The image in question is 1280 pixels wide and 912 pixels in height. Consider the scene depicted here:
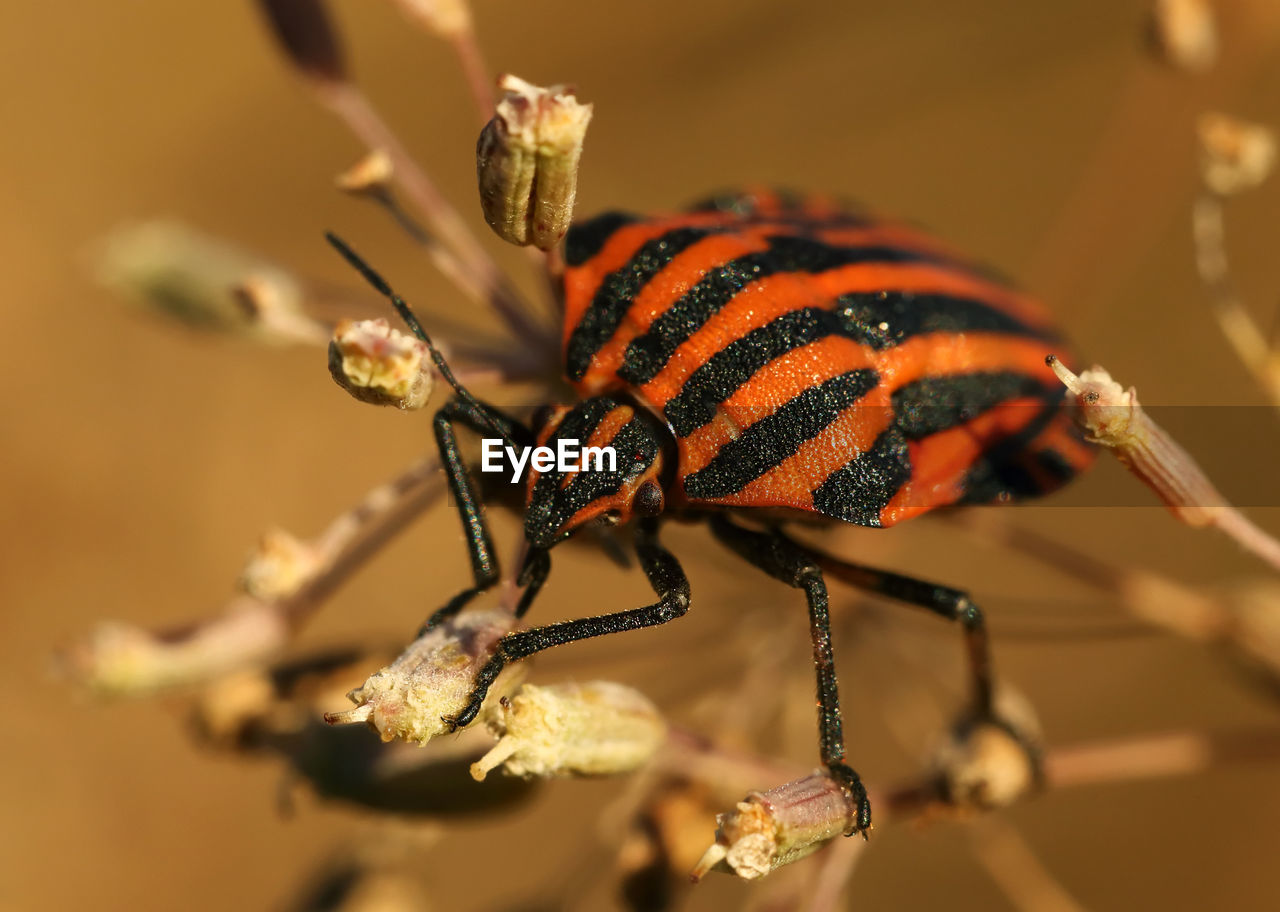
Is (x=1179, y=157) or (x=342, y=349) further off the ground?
(x=342, y=349)

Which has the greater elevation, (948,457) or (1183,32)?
(1183,32)

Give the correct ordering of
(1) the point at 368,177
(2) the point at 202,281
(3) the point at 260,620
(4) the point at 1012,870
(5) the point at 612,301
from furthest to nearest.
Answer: (4) the point at 1012,870 → (2) the point at 202,281 → (3) the point at 260,620 → (1) the point at 368,177 → (5) the point at 612,301

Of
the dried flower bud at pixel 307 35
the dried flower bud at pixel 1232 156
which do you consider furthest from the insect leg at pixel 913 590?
the dried flower bud at pixel 307 35

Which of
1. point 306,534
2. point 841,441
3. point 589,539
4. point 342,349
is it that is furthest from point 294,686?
point 306,534

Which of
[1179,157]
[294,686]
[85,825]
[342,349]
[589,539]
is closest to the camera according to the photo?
[342,349]

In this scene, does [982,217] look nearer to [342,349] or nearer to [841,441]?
[841,441]

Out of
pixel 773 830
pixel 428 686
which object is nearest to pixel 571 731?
pixel 428 686

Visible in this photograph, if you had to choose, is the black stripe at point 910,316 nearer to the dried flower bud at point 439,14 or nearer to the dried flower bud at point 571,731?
the dried flower bud at point 571,731

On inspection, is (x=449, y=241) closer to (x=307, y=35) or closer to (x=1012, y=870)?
(x=307, y=35)
